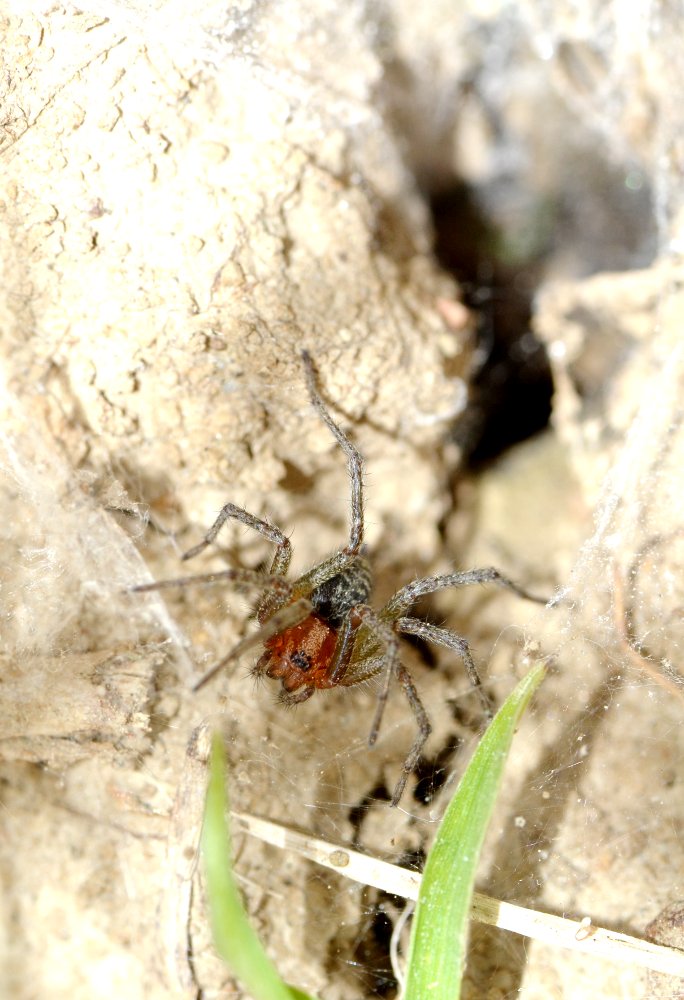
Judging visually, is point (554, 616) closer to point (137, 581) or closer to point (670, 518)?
point (670, 518)

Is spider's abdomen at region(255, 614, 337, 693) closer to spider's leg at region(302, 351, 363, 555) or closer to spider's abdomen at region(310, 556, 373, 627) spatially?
spider's abdomen at region(310, 556, 373, 627)

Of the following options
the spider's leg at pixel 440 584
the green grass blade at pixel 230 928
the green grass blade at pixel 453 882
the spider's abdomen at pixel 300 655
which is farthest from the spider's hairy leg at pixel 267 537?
the green grass blade at pixel 453 882

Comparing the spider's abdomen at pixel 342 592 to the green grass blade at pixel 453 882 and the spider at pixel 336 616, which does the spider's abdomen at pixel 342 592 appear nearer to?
the spider at pixel 336 616

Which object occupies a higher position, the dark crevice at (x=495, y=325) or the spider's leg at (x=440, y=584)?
the dark crevice at (x=495, y=325)

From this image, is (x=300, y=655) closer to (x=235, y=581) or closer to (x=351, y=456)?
(x=235, y=581)

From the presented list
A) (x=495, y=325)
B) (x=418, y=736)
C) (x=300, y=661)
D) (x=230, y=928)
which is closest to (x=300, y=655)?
(x=300, y=661)

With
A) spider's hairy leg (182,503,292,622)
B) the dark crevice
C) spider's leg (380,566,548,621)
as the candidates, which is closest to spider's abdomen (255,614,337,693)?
spider's hairy leg (182,503,292,622)

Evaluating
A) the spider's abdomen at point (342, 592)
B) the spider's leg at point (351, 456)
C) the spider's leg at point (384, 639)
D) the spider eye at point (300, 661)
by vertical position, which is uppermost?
the spider's leg at point (351, 456)
